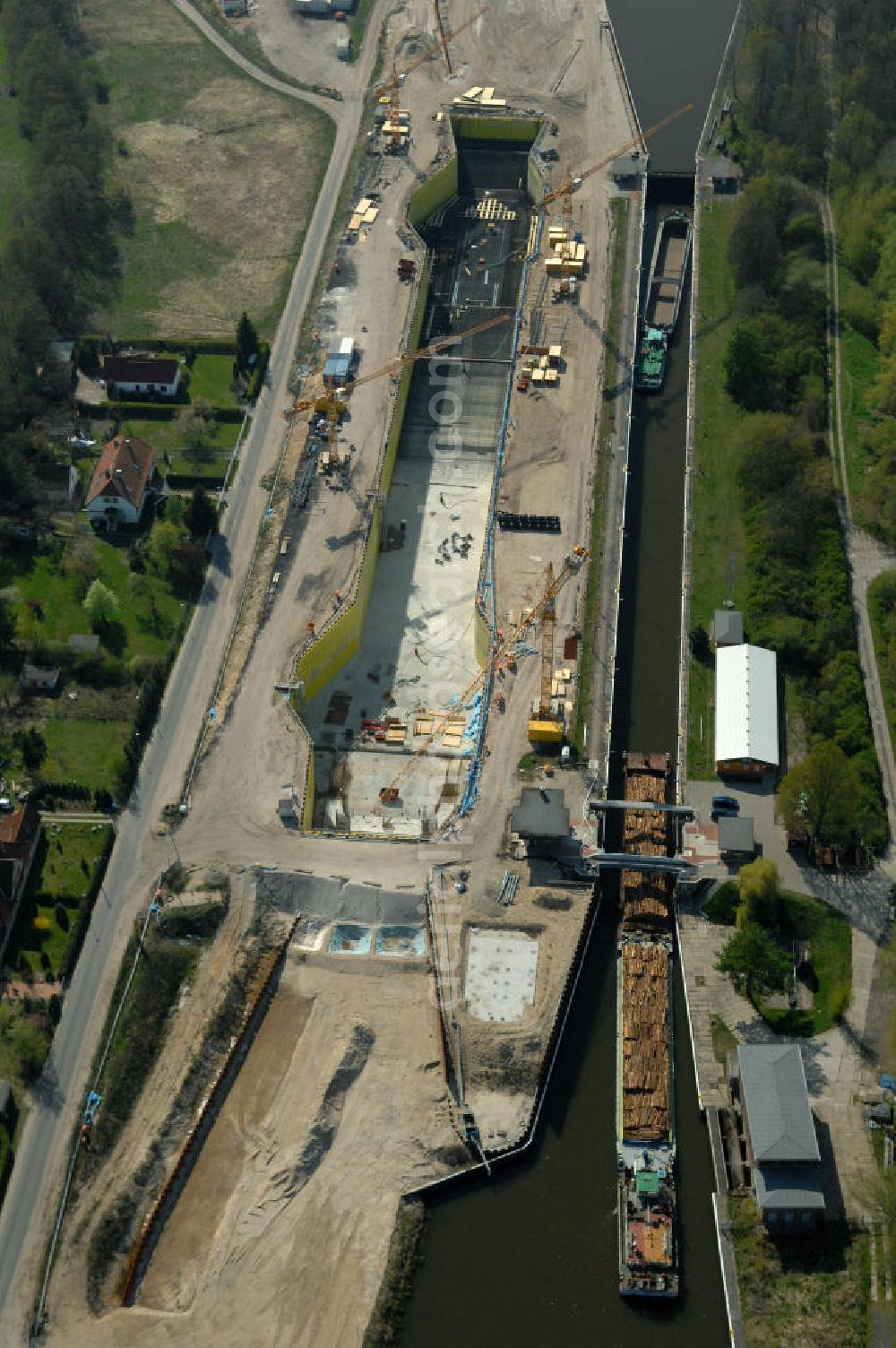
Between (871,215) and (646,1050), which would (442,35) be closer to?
(871,215)

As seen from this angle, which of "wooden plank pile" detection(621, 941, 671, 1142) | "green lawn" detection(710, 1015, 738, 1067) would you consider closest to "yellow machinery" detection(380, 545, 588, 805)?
"wooden plank pile" detection(621, 941, 671, 1142)

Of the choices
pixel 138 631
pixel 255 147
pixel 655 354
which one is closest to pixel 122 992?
pixel 138 631

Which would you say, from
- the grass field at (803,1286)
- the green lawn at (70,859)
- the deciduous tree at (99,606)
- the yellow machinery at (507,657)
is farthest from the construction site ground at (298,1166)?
the deciduous tree at (99,606)

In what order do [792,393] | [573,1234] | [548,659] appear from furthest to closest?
[792,393], [548,659], [573,1234]

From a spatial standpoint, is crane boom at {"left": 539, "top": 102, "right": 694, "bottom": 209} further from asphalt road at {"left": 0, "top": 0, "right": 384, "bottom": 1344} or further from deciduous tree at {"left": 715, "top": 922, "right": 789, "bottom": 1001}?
deciduous tree at {"left": 715, "top": 922, "right": 789, "bottom": 1001}

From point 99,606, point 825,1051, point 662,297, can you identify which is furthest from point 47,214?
point 825,1051

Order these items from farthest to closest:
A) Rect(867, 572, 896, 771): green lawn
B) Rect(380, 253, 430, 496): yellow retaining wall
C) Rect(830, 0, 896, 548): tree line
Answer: Rect(380, 253, 430, 496): yellow retaining wall, Rect(830, 0, 896, 548): tree line, Rect(867, 572, 896, 771): green lawn

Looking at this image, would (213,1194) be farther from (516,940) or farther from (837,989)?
(837,989)
